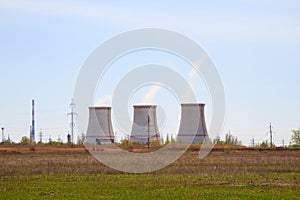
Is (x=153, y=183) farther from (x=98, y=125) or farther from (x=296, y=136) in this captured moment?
(x=296, y=136)

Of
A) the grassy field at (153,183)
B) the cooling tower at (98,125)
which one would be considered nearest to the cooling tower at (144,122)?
the cooling tower at (98,125)

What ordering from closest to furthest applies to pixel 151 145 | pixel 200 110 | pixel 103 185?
pixel 103 185 → pixel 200 110 → pixel 151 145

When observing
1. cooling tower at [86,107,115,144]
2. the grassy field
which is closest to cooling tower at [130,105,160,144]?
cooling tower at [86,107,115,144]

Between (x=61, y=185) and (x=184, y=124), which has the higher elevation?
(x=184, y=124)

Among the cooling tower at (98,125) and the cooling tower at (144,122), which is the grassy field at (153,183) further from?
the cooling tower at (98,125)

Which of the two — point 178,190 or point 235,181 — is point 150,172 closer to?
point 235,181

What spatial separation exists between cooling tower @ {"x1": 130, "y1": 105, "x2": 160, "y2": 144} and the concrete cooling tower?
118 inches

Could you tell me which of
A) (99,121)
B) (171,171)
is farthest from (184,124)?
(171,171)

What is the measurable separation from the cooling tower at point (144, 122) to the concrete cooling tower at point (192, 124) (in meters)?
2.99

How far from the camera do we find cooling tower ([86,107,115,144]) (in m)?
68.5

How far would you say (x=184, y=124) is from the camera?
66.2 metres

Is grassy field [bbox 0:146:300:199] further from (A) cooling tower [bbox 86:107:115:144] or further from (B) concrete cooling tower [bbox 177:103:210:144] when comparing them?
(A) cooling tower [bbox 86:107:115:144]

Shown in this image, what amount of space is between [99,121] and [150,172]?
35.0 metres

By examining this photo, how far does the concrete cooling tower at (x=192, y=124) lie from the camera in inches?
2547
